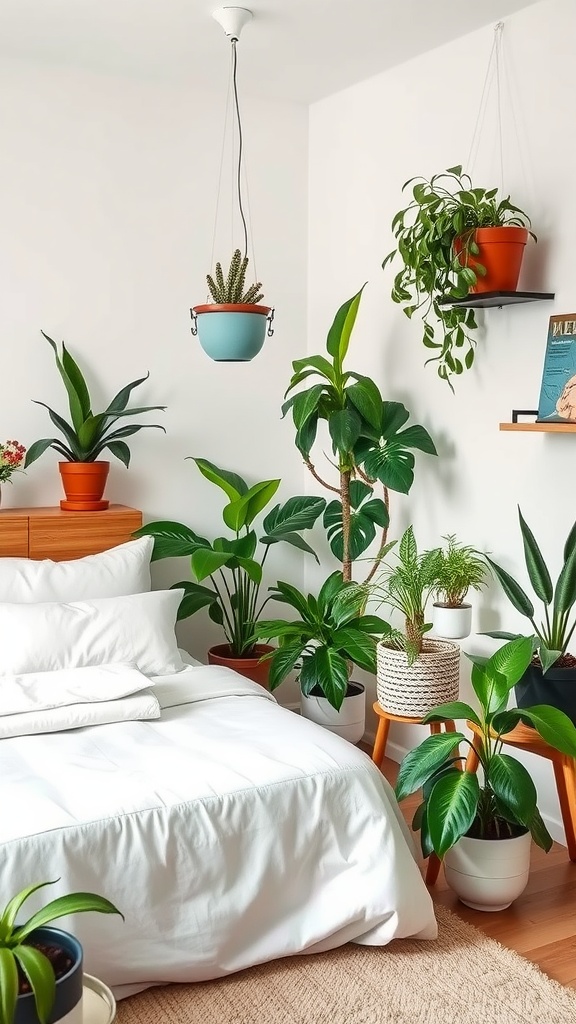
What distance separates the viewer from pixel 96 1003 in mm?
1840

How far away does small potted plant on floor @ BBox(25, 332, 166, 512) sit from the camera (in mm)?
3805

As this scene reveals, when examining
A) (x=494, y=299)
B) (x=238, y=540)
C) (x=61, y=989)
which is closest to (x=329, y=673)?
(x=238, y=540)

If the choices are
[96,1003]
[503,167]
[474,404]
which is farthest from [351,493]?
[96,1003]

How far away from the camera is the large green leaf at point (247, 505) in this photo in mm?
3953

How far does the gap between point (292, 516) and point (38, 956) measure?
2.62 meters

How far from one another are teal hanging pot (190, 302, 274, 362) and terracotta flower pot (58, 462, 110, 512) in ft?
2.36

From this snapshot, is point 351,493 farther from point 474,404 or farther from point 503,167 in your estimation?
point 503,167

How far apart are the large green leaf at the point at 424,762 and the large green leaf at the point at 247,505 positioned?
1.44 metres

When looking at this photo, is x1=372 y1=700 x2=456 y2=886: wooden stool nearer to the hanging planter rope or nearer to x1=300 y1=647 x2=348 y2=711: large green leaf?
x1=300 y1=647 x2=348 y2=711: large green leaf

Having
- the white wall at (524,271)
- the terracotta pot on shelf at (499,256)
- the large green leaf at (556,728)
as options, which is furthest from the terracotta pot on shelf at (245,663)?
the terracotta pot on shelf at (499,256)

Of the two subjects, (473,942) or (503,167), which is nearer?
(473,942)

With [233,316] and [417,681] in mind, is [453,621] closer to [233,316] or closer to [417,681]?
[417,681]

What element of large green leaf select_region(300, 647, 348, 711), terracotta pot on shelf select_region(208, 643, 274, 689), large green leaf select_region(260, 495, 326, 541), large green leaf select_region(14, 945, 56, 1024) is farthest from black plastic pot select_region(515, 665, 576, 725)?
large green leaf select_region(14, 945, 56, 1024)

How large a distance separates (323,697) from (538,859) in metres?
1.01
